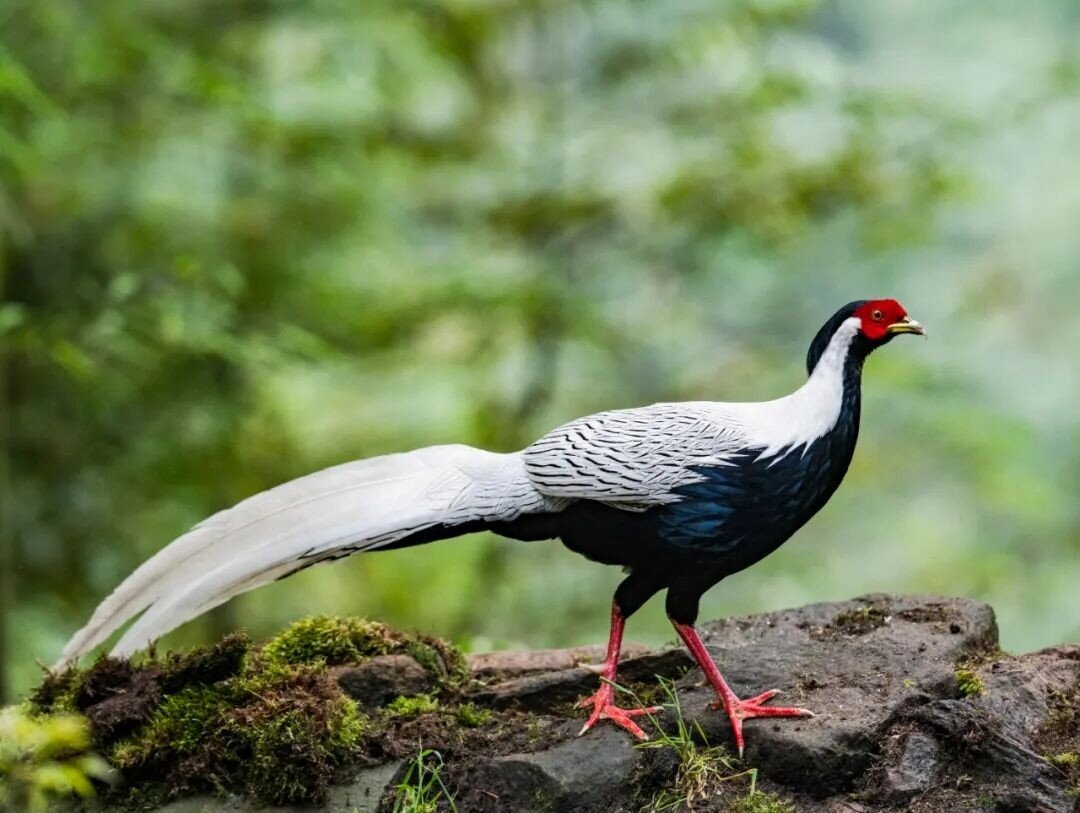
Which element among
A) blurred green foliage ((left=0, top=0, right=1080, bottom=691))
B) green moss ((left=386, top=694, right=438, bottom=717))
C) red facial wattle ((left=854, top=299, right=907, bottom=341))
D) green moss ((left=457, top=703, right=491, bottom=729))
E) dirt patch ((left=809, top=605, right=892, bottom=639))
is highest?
blurred green foliage ((left=0, top=0, right=1080, bottom=691))

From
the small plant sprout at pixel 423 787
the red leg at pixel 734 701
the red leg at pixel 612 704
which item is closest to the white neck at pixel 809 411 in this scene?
the red leg at pixel 734 701

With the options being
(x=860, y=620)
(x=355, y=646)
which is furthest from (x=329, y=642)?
(x=860, y=620)

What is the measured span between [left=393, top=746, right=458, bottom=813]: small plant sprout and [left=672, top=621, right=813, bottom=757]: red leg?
88 cm

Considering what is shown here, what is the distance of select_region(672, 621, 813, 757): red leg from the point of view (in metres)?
3.54

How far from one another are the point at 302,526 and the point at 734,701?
1.48 metres

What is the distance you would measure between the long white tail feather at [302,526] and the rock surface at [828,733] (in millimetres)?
610

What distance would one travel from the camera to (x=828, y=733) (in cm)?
342

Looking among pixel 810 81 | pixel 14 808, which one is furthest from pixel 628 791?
pixel 810 81

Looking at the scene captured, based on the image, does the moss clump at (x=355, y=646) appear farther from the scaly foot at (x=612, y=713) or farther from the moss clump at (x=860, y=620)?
the moss clump at (x=860, y=620)

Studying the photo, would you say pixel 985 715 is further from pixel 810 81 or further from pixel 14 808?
pixel 810 81

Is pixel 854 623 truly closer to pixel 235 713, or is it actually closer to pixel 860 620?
pixel 860 620

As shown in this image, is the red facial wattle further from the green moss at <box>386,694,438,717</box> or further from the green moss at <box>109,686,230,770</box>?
the green moss at <box>109,686,230,770</box>

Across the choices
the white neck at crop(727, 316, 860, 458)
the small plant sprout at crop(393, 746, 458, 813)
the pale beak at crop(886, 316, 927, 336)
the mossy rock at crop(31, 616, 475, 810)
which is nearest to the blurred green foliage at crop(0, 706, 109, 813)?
the mossy rock at crop(31, 616, 475, 810)

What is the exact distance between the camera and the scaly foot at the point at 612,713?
364cm
